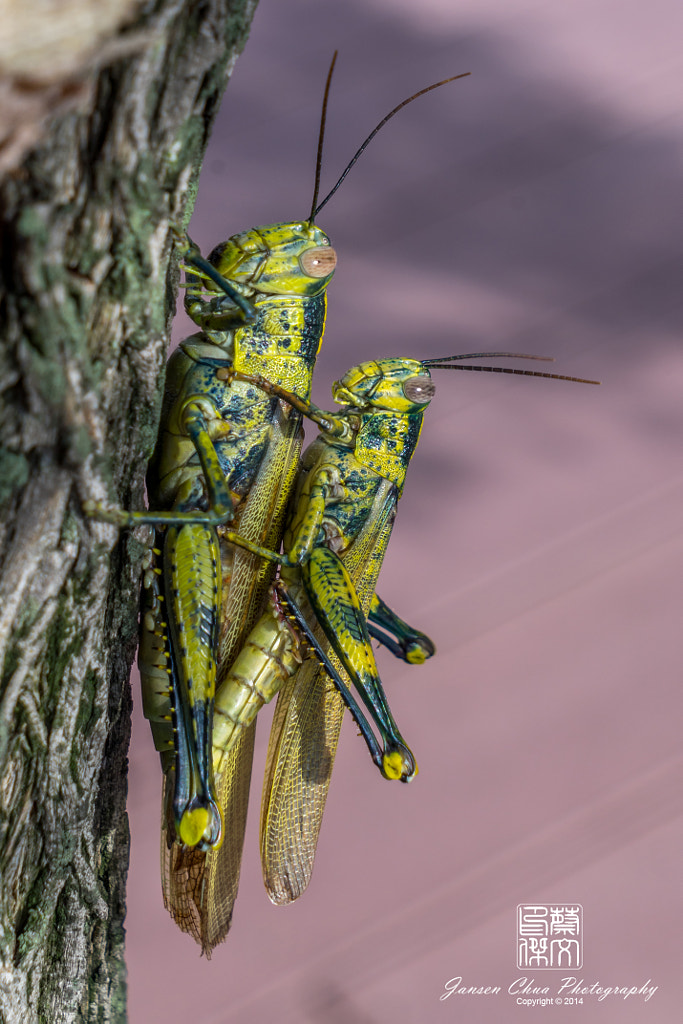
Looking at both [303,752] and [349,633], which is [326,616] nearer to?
[349,633]

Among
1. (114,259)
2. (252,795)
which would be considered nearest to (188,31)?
(114,259)

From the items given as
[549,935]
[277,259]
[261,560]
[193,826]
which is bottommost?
[549,935]

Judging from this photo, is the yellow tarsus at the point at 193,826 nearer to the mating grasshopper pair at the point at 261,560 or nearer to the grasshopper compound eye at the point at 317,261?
the mating grasshopper pair at the point at 261,560

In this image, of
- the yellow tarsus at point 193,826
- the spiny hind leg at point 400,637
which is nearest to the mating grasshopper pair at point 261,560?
the yellow tarsus at point 193,826

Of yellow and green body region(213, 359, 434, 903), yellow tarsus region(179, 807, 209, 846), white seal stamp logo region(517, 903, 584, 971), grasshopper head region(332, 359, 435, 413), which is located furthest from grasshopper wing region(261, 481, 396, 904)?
white seal stamp logo region(517, 903, 584, 971)

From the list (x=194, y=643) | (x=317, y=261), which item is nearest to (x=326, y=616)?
(x=194, y=643)

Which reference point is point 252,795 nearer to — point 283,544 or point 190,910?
point 190,910

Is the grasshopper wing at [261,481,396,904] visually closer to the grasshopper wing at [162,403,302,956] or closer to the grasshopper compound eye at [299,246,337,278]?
the grasshopper wing at [162,403,302,956]
